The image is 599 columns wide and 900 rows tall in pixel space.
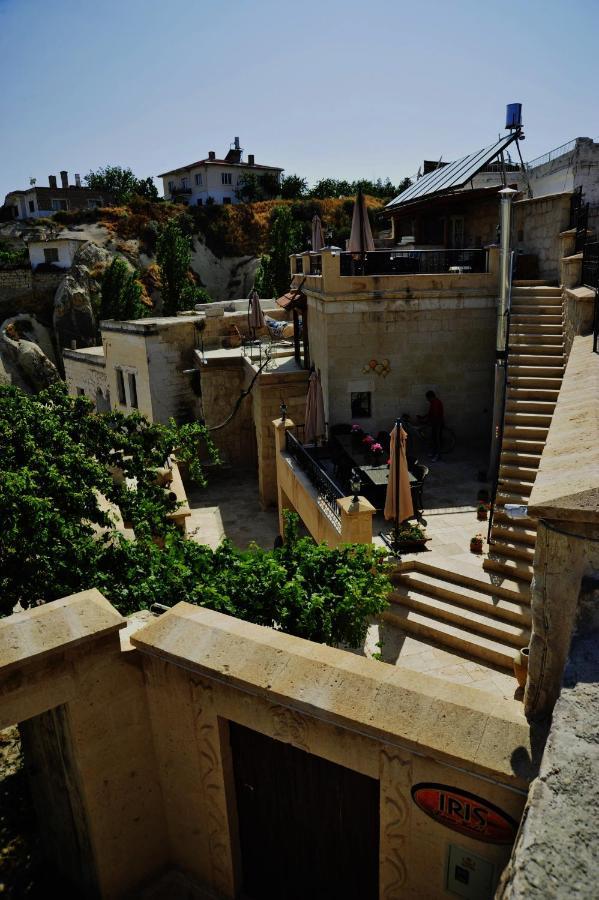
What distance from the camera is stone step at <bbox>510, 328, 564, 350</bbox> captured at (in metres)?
14.0

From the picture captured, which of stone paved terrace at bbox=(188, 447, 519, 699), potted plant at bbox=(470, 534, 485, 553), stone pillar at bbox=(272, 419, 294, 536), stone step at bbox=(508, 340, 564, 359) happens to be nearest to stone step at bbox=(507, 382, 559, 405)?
stone step at bbox=(508, 340, 564, 359)

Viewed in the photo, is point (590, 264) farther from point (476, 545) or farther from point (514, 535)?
point (476, 545)

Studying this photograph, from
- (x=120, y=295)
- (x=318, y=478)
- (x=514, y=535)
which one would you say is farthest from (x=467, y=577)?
(x=120, y=295)

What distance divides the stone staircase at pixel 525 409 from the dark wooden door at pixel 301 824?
656 cm

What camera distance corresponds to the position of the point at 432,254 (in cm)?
1623

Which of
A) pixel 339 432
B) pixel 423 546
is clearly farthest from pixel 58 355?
pixel 423 546

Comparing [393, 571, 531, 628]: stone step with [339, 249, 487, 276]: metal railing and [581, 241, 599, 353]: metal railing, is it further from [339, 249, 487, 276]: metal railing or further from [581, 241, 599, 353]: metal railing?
[339, 249, 487, 276]: metal railing

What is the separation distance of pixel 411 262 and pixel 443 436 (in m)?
4.85

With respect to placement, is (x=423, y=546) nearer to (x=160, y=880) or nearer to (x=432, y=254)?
(x=160, y=880)

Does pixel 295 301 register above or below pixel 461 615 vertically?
above

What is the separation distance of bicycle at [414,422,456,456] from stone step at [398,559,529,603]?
237 inches

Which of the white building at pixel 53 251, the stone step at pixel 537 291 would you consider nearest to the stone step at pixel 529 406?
the stone step at pixel 537 291

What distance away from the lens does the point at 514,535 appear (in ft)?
35.1

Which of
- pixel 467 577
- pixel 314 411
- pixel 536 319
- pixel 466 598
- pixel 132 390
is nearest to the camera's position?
pixel 466 598
